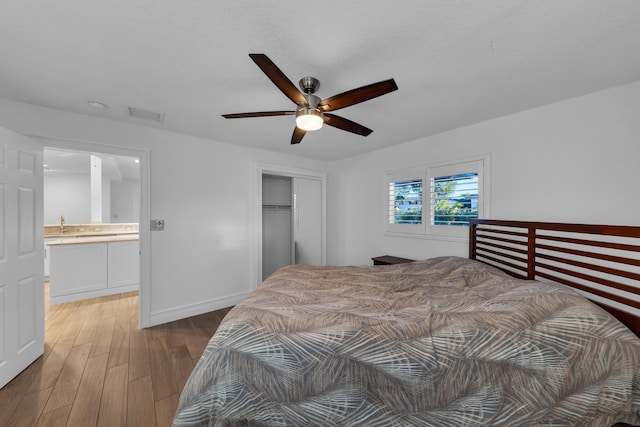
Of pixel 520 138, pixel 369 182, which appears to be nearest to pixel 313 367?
pixel 520 138

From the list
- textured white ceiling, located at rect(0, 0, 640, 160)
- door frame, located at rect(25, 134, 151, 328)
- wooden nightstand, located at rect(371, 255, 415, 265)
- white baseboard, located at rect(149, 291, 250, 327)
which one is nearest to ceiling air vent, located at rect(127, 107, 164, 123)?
textured white ceiling, located at rect(0, 0, 640, 160)

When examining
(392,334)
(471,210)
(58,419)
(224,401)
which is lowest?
(58,419)

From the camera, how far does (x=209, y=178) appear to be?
3236 mm

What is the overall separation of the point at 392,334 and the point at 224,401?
0.82 meters

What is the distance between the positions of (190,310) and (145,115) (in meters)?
2.36

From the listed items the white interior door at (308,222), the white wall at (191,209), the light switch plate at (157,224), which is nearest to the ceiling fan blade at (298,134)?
the white wall at (191,209)

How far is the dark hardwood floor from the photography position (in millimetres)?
1575

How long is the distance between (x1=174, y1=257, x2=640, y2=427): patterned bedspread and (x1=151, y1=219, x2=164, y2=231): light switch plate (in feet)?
7.05

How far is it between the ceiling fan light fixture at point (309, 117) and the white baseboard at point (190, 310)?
2764mm

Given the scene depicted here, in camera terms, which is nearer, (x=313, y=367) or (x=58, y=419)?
(x=313, y=367)

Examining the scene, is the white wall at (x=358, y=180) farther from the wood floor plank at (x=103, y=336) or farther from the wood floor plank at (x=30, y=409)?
the wood floor plank at (x=30, y=409)

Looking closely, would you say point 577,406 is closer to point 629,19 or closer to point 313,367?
point 313,367

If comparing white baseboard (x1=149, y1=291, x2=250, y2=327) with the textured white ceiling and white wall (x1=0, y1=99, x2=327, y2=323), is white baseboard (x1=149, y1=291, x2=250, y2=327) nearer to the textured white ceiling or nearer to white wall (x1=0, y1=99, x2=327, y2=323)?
white wall (x1=0, y1=99, x2=327, y2=323)

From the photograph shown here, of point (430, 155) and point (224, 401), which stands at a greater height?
point (430, 155)
